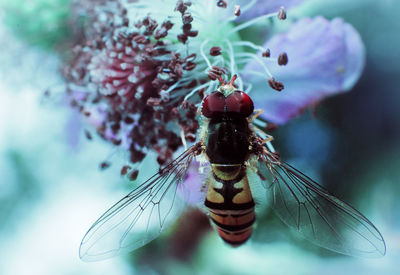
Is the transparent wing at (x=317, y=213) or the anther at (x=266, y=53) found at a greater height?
the anther at (x=266, y=53)

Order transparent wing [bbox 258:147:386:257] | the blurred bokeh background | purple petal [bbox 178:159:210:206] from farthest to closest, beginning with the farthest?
the blurred bokeh background < purple petal [bbox 178:159:210:206] < transparent wing [bbox 258:147:386:257]

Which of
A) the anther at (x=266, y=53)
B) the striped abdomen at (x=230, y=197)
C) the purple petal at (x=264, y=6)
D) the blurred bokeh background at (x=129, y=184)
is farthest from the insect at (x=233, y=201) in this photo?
the blurred bokeh background at (x=129, y=184)

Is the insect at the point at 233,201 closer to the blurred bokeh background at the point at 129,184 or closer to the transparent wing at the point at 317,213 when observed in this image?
the transparent wing at the point at 317,213

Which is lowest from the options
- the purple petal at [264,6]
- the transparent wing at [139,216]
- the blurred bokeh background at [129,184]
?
the blurred bokeh background at [129,184]

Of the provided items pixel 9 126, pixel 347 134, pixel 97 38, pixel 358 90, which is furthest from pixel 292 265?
pixel 9 126

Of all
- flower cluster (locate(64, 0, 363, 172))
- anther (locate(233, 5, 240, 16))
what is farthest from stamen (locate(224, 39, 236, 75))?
anther (locate(233, 5, 240, 16))

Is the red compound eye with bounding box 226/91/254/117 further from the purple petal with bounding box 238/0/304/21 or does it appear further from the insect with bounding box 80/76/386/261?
the purple petal with bounding box 238/0/304/21

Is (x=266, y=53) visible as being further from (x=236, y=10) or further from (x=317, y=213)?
(x=317, y=213)
